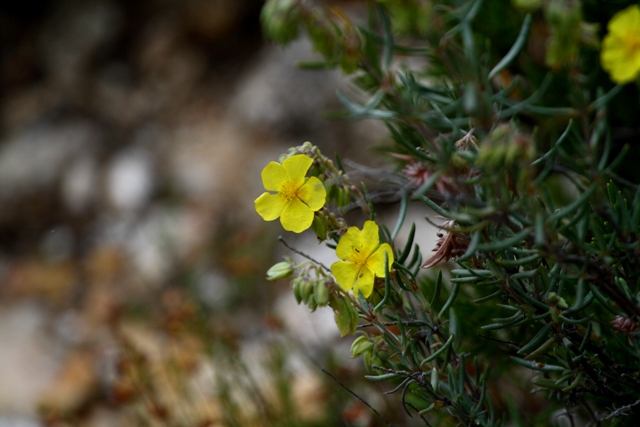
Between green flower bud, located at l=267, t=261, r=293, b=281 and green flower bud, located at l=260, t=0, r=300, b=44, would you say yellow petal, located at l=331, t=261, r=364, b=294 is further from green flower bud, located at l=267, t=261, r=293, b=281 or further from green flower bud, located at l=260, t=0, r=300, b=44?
green flower bud, located at l=260, t=0, r=300, b=44

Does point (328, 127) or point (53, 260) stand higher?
point (328, 127)

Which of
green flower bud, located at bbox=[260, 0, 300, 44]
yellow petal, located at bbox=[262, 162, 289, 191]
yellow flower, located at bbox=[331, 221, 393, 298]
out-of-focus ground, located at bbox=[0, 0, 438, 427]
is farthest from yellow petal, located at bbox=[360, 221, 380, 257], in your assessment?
out-of-focus ground, located at bbox=[0, 0, 438, 427]

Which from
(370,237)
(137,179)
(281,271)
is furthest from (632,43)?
(137,179)

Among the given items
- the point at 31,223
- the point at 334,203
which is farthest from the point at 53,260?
the point at 334,203

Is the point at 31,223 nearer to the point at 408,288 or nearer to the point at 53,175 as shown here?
the point at 53,175

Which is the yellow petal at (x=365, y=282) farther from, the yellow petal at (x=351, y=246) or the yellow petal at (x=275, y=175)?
the yellow petal at (x=275, y=175)

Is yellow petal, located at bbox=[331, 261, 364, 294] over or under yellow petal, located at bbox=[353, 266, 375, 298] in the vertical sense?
over

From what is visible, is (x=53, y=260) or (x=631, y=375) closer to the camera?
(x=631, y=375)

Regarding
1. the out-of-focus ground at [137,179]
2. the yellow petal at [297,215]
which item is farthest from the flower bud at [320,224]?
the out-of-focus ground at [137,179]

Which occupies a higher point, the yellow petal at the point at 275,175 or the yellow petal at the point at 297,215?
the yellow petal at the point at 275,175
